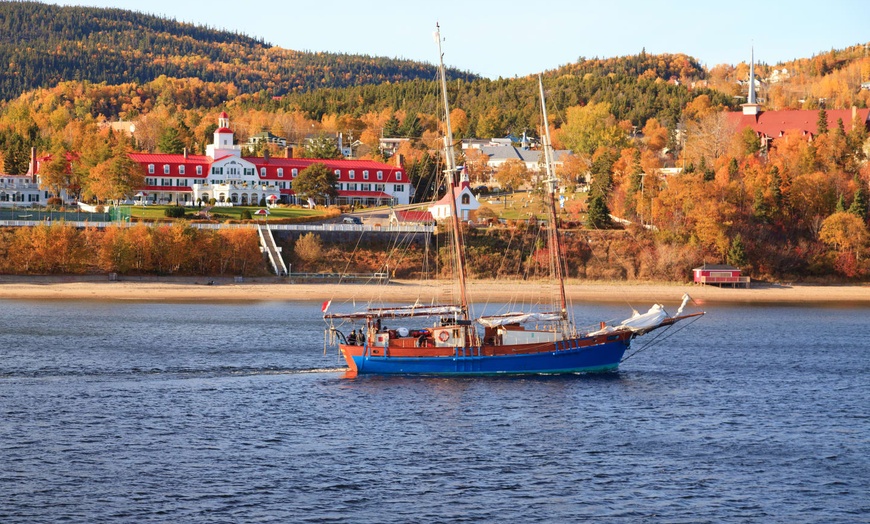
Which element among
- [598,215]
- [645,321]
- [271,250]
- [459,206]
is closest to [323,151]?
[459,206]

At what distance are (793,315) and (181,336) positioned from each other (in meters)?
55.5

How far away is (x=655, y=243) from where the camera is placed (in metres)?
124

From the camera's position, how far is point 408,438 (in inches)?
1754

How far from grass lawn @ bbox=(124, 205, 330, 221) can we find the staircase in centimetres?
815

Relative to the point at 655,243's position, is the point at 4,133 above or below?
above

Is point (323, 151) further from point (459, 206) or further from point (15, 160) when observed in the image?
point (459, 206)

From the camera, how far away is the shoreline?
327 ft

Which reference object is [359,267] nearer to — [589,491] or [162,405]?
[162,405]

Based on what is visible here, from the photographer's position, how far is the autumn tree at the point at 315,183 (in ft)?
475

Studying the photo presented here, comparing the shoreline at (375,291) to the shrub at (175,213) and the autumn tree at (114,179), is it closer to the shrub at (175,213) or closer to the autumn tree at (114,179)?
the shrub at (175,213)

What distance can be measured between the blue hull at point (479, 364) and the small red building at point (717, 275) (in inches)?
2395

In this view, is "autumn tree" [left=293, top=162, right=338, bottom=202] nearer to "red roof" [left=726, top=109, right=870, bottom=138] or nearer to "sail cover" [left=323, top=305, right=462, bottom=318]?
"red roof" [left=726, top=109, right=870, bottom=138]

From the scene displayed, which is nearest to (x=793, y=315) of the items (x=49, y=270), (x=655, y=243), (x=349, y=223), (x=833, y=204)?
(x=655, y=243)

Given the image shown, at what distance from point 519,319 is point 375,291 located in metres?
44.9
